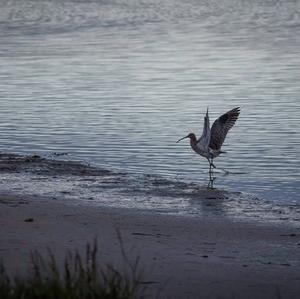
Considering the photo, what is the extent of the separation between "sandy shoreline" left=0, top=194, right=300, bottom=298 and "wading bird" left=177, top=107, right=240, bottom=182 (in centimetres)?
322

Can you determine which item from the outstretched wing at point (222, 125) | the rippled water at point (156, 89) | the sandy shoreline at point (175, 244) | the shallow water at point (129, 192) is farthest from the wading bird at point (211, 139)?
the sandy shoreline at point (175, 244)

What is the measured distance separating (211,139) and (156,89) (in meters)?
7.00

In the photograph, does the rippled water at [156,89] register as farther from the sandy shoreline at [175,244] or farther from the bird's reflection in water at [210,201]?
the sandy shoreline at [175,244]

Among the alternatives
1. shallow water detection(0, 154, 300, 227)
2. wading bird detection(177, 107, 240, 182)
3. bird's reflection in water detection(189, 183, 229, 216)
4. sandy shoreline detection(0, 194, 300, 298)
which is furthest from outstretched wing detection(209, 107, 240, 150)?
sandy shoreline detection(0, 194, 300, 298)

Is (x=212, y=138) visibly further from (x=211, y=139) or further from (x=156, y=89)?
(x=156, y=89)

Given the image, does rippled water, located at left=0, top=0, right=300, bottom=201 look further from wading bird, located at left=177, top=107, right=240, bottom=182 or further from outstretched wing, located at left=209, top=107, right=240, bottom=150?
outstretched wing, located at left=209, top=107, right=240, bottom=150

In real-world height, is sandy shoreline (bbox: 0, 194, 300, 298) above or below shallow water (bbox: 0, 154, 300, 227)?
below

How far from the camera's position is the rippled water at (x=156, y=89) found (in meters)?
15.2

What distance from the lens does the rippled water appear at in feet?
49.8

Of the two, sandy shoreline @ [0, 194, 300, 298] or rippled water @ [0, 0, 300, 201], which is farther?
rippled water @ [0, 0, 300, 201]

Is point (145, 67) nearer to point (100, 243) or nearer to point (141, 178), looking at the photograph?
point (141, 178)

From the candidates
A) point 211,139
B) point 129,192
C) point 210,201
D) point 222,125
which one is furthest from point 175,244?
point 222,125

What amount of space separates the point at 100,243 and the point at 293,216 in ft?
8.04

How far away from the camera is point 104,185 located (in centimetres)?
1316
